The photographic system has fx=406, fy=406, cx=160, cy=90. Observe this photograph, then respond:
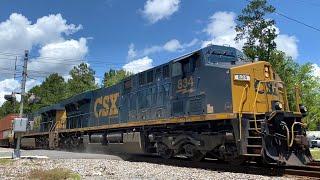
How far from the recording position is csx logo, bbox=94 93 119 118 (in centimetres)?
2035

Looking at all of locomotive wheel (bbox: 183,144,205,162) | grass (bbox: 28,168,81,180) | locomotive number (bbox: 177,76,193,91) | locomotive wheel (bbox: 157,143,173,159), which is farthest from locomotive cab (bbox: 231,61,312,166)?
grass (bbox: 28,168,81,180)

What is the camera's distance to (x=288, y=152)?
1172 cm

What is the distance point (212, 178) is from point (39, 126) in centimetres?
2526

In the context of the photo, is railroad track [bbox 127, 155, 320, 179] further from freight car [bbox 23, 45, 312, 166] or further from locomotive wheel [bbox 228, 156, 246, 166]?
freight car [bbox 23, 45, 312, 166]

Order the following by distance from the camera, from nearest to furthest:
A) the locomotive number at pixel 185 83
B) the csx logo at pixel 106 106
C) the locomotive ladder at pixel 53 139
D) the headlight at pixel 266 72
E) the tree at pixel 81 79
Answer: the headlight at pixel 266 72
the locomotive number at pixel 185 83
the csx logo at pixel 106 106
the locomotive ladder at pixel 53 139
the tree at pixel 81 79

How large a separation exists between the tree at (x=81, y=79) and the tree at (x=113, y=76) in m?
2.74

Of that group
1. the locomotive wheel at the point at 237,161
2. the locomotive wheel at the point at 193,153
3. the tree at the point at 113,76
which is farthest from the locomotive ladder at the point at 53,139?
the tree at the point at 113,76

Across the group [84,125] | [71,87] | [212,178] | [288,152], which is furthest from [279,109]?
[71,87]

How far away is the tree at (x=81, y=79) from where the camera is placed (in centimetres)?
7644

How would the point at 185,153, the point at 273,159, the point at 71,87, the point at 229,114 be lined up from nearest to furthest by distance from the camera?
the point at 273,159
the point at 229,114
the point at 185,153
the point at 71,87

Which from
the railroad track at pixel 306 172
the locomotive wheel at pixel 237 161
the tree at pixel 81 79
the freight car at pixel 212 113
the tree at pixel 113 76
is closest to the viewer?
the railroad track at pixel 306 172

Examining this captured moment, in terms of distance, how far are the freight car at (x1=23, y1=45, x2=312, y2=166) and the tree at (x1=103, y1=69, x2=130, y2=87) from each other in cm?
4787

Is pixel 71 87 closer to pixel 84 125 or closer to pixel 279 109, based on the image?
pixel 84 125

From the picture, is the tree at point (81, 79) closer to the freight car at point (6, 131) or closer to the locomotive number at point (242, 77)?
the freight car at point (6, 131)
